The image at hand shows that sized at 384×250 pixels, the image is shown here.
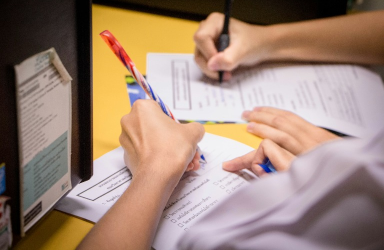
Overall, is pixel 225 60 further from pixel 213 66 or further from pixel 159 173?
pixel 159 173

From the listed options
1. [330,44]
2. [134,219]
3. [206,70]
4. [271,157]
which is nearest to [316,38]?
[330,44]

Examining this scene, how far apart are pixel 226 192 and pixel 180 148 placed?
91 mm

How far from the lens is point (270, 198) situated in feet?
0.88

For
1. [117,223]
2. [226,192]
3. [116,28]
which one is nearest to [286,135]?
[226,192]

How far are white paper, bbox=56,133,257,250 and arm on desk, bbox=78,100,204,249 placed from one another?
0.02 meters

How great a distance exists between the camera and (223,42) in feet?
2.88

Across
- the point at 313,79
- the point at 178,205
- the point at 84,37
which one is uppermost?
the point at 84,37

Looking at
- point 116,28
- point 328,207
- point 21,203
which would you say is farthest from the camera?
point 116,28

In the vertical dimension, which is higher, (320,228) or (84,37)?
(84,37)

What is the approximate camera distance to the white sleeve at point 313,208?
0.25 metres

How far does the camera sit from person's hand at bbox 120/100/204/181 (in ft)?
1.78

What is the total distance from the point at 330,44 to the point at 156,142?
0.56 meters

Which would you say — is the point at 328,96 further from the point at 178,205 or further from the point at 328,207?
the point at 328,207

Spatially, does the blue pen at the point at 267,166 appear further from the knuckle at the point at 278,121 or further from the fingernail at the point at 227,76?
the fingernail at the point at 227,76
